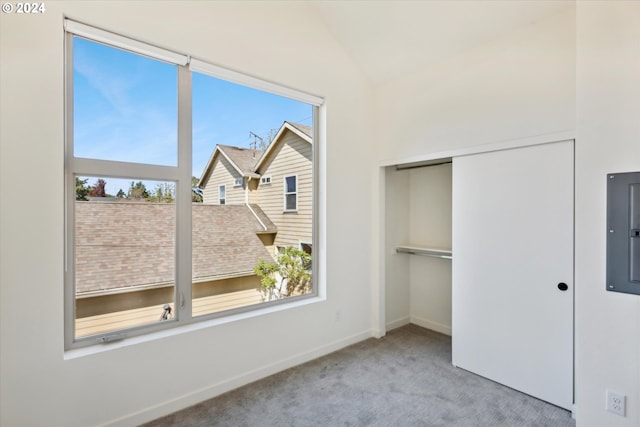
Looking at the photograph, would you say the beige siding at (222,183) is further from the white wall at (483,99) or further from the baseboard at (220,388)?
the white wall at (483,99)

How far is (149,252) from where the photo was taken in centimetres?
240

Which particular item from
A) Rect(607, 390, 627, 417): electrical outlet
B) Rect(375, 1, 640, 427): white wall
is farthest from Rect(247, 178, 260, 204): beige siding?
Rect(607, 390, 627, 417): electrical outlet

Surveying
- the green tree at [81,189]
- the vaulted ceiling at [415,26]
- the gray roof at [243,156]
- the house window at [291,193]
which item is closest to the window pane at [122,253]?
the green tree at [81,189]

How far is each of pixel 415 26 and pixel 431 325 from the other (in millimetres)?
3377

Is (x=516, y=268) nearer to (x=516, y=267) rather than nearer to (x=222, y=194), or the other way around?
(x=516, y=267)

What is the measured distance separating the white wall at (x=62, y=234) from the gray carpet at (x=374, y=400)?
187mm

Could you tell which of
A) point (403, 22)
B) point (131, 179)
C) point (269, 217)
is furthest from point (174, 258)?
point (403, 22)

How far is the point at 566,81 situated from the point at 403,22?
1461 millimetres

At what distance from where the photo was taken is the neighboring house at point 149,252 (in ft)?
7.11

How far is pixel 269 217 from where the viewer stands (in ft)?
10.3

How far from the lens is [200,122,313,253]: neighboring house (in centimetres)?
277

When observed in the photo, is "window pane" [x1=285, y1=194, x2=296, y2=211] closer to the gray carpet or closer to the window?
the window

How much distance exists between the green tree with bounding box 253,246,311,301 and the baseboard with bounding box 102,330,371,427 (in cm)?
61

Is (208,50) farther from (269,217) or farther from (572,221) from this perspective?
(572,221)
